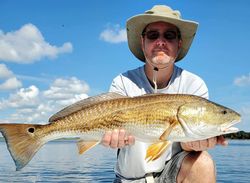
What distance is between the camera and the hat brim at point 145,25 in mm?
6234

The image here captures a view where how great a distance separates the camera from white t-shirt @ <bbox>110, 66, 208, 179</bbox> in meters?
6.13

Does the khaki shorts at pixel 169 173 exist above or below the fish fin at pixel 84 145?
below

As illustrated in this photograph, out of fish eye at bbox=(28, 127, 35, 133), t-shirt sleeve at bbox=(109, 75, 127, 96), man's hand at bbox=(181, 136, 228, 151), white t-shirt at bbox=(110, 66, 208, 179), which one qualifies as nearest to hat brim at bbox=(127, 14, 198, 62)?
white t-shirt at bbox=(110, 66, 208, 179)

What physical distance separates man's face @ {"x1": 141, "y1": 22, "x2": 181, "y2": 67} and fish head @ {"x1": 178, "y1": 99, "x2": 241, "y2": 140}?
1.23 meters

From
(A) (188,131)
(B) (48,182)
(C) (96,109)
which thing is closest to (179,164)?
(A) (188,131)

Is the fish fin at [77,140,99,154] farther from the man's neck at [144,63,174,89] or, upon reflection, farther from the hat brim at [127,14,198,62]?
the hat brim at [127,14,198,62]

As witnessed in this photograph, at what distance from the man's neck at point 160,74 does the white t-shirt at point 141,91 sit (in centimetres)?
6

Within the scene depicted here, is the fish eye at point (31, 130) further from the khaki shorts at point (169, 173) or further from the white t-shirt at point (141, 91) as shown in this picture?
the khaki shorts at point (169, 173)

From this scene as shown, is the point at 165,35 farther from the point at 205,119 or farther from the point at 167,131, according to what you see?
the point at 167,131

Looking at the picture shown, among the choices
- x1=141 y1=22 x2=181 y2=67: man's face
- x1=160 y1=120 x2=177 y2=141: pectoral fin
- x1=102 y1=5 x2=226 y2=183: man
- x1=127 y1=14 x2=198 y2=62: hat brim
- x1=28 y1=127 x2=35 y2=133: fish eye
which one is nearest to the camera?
x1=160 y1=120 x2=177 y2=141: pectoral fin

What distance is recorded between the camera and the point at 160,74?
6.27m

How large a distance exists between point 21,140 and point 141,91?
6.81 feet

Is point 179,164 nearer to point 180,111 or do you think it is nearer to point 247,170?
point 180,111

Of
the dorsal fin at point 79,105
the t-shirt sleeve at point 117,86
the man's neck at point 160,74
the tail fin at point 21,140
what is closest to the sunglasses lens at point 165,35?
the man's neck at point 160,74
